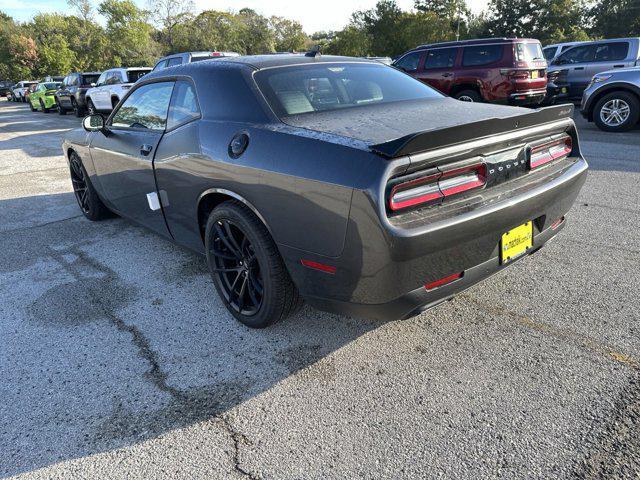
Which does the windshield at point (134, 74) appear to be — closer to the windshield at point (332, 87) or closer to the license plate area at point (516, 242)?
the windshield at point (332, 87)

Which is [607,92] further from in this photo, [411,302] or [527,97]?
[411,302]

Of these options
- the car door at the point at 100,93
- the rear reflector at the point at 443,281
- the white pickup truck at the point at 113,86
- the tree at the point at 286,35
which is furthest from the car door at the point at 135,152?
the tree at the point at 286,35

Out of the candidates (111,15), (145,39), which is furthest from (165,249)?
(111,15)

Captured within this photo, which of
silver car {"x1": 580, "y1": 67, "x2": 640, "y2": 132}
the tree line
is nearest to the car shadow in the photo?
silver car {"x1": 580, "y1": 67, "x2": 640, "y2": 132}

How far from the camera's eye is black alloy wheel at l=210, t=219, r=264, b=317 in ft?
8.95

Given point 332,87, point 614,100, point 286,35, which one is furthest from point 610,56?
point 286,35

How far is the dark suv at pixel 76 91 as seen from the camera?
18.0 m

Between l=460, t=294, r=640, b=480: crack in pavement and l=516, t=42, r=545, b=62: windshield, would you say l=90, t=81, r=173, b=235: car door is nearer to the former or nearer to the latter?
l=460, t=294, r=640, b=480: crack in pavement

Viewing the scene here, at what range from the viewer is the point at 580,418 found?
200 cm

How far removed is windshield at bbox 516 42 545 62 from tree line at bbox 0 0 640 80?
3412 centimetres

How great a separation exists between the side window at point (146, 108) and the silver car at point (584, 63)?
11.2 meters

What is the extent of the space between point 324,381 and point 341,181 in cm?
104

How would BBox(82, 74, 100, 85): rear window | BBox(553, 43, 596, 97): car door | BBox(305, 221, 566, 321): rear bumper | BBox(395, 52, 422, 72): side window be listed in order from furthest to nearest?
BBox(82, 74, 100, 85): rear window, BBox(553, 43, 596, 97): car door, BBox(395, 52, 422, 72): side window, BBox(305, 221, 566, 321): rear bumper

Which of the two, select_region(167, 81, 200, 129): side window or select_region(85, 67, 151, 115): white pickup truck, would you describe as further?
select_region(85, 67, 151, 115): white pickup truck
